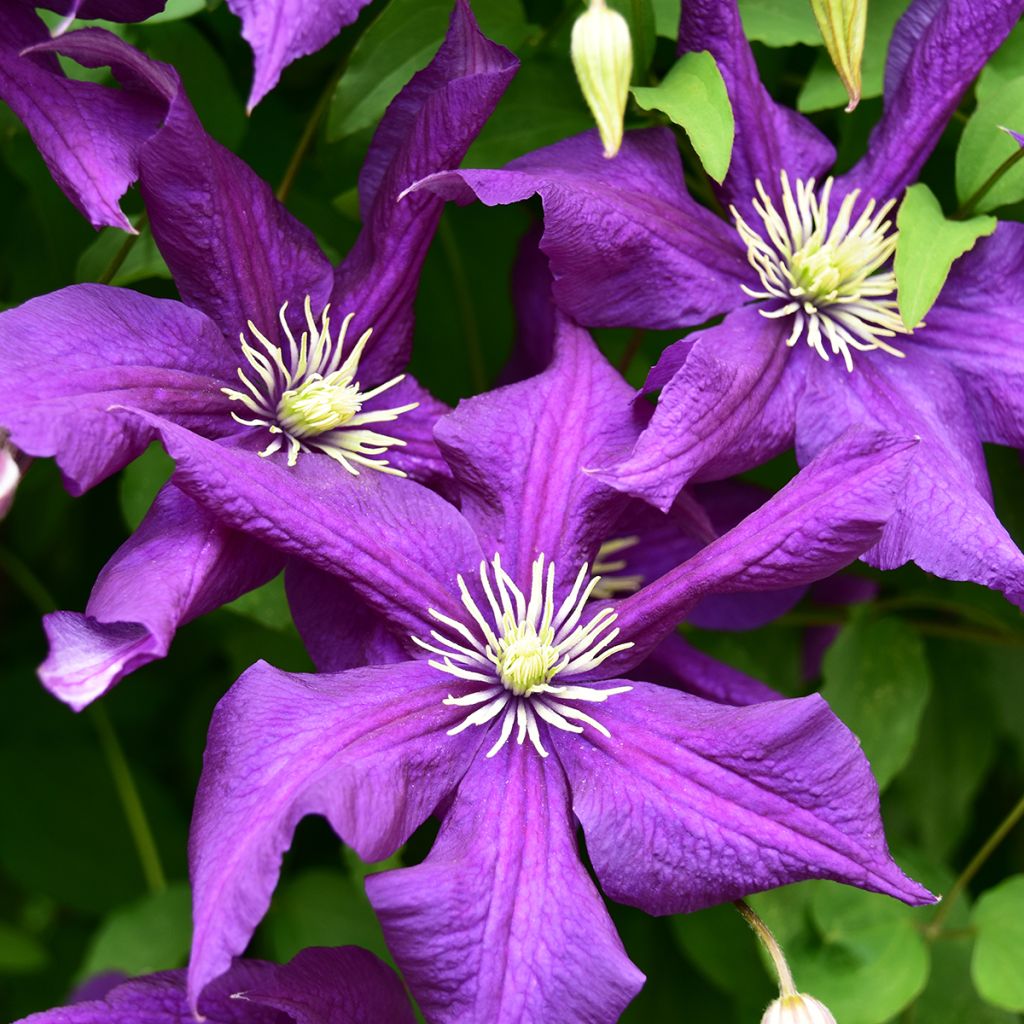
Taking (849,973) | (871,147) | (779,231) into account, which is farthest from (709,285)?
(849,973)

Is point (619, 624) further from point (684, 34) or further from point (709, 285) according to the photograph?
point (684, 34)

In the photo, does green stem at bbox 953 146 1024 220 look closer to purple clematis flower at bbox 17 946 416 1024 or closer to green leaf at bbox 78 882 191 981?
purple clematis flower at bbox 17 946 416 1024

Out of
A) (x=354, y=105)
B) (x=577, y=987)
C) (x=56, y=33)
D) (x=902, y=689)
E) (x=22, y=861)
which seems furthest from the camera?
(x=22, y=861)

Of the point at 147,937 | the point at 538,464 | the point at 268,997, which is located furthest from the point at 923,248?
the point at 147,937

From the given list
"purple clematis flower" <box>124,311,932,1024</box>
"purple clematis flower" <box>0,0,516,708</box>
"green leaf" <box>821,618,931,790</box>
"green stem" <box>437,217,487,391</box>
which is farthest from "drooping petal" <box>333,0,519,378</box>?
"green leaf" <box>821,618,931,790</box>

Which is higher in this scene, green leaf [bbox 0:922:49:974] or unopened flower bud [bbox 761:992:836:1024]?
unopened flower bud [bbox 761:992:836:1024]

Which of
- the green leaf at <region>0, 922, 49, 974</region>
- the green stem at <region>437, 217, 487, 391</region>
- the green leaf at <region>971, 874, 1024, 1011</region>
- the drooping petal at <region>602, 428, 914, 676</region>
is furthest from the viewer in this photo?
the green leaf at <region>0, 922, 49, 974</region>

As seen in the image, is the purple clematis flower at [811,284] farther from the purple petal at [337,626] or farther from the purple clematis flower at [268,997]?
the purple clematis flower at [268,997]
